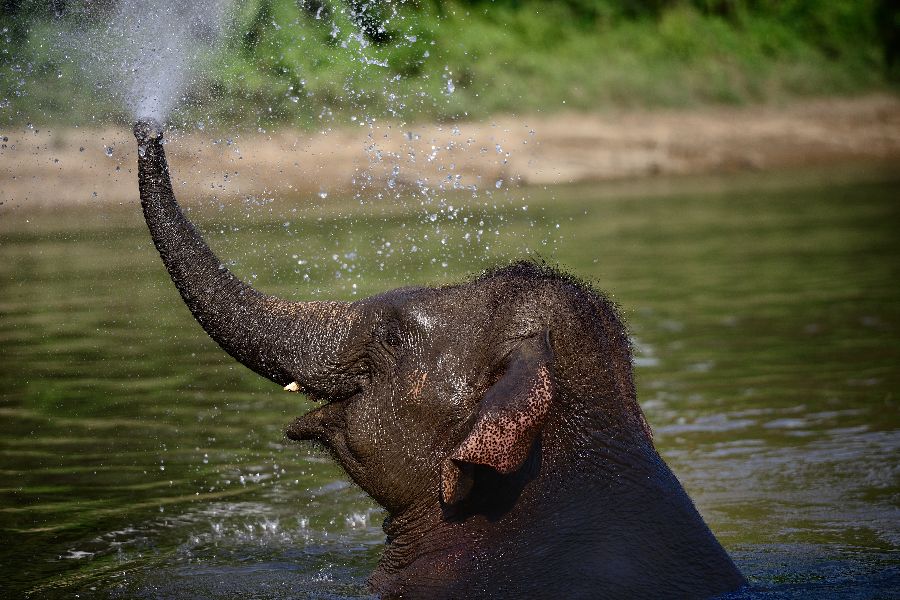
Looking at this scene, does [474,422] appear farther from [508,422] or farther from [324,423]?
[324,423]

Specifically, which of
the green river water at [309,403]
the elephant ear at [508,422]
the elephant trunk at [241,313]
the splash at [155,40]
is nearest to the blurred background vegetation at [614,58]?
the green river water at [309,403]

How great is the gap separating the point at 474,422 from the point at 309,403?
19.2ft

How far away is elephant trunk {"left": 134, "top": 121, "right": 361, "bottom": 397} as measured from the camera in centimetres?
507

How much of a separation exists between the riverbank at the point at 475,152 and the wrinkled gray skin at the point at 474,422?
12.6m

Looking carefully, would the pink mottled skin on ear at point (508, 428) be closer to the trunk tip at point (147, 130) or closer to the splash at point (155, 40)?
the trunk tip at point (147, 130)

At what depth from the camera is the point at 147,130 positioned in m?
5.26

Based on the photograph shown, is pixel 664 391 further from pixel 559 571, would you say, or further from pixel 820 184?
pixel 820 184

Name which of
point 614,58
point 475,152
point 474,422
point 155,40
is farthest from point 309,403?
point 614,58

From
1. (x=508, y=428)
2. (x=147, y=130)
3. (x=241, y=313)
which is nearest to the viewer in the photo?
(x=508, y=428)

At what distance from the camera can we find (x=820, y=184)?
27.0 metres

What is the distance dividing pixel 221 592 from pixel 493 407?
2.19 m

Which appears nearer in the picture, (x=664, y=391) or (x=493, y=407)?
(x=493, y=407)

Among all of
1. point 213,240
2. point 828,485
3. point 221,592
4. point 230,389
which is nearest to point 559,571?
point 221,592

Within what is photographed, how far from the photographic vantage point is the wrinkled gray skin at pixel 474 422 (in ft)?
16.4
